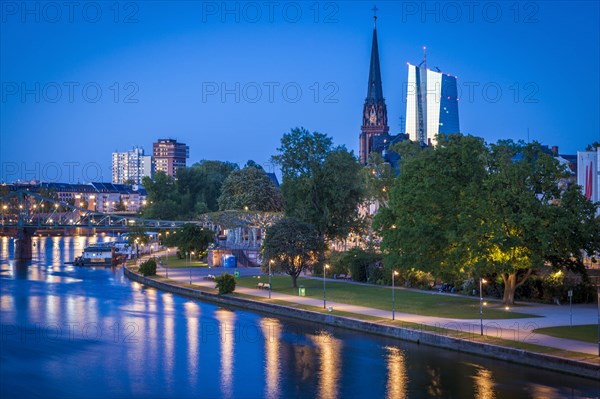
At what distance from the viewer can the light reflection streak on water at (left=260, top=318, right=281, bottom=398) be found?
29.7 metres

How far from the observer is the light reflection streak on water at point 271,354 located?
97.5 ft

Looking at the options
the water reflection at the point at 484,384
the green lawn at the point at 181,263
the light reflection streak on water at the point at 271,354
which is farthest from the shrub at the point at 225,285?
the green lawn at the point at 181,263

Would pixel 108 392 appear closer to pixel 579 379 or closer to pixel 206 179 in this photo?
pixel 579 379

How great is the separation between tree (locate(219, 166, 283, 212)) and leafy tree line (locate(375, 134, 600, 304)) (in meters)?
60.7

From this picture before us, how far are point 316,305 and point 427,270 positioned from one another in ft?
23.1

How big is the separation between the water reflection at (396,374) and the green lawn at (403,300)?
21.6ft

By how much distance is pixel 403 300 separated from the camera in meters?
47.6

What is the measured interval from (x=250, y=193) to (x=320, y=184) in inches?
1452

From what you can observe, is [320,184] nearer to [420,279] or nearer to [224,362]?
[420,279]

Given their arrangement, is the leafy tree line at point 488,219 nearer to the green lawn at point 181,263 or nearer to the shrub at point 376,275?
the shrub at point 376,275

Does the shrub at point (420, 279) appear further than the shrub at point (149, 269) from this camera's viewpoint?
No

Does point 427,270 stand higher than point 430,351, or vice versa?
point 427,270

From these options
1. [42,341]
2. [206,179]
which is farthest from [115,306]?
[206,179]

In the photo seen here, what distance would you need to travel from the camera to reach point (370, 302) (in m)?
47.5
